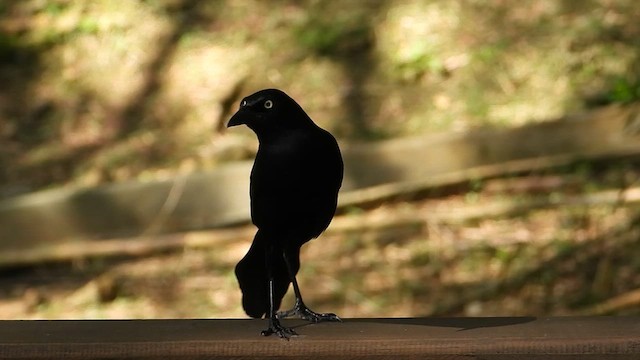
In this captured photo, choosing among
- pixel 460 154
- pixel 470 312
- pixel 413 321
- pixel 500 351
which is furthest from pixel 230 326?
pixel 460 154

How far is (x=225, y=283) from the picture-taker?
6.13 metres

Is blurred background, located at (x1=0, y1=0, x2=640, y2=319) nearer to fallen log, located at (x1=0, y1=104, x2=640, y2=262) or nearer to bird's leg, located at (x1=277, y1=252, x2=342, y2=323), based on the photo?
fallen log, located at (x1=0, y1=104, x2=640, y2=262)

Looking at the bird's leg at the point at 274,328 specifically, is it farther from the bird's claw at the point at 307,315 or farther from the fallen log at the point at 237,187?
the fallen log at the point at 237,187

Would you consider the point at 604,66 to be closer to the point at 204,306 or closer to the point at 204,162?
the point at 204,162

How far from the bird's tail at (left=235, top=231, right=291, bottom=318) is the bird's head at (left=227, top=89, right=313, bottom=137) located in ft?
1.21

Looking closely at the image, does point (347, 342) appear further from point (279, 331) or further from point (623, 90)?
point (623, 90)

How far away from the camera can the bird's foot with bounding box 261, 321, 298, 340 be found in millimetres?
2111

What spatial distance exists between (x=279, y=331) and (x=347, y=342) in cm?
18

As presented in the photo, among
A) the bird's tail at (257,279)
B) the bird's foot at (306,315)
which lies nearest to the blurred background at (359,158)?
the bird's foot at (306,315)

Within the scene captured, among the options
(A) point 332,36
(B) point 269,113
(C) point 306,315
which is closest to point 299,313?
(C) point 306,315

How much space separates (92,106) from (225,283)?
2.67 m

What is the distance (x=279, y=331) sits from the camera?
214cm

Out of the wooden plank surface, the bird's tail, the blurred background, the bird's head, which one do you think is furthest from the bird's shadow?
the blurred background

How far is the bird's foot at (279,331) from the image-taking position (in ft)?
6.93
